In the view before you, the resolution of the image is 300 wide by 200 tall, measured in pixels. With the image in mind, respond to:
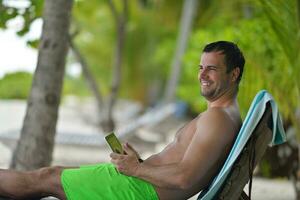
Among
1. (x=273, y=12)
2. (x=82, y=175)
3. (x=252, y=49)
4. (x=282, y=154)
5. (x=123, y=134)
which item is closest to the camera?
(x=82, y=175)

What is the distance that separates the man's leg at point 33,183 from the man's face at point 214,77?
0.81 meters

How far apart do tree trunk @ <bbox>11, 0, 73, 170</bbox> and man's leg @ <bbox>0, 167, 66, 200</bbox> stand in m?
1.56

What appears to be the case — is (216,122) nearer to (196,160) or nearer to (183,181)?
(196,160)

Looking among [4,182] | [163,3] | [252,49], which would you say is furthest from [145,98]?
[4,182]

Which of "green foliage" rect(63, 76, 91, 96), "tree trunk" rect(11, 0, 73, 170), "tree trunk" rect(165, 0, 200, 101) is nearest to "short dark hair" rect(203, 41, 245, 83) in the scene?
"tree trunk" rect(11, 0, 73, 170)

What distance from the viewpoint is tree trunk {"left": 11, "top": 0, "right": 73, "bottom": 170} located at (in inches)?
191

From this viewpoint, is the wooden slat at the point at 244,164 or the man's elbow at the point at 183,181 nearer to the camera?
the man's elbow at the point at 183,181

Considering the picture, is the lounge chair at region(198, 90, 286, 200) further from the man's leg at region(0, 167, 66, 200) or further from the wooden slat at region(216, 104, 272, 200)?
the man's leg at region(0, 167, 66, 200)

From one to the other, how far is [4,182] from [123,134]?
18.9 feet

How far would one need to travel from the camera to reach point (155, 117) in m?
11.9

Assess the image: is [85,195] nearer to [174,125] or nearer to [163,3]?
[174,125]

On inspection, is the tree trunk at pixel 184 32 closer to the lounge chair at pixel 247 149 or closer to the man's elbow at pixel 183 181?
the lounge chair at pixel 247 149

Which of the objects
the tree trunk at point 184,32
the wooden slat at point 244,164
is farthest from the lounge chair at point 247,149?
the tree trunk at point 184,32

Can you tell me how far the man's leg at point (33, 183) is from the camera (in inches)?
130
